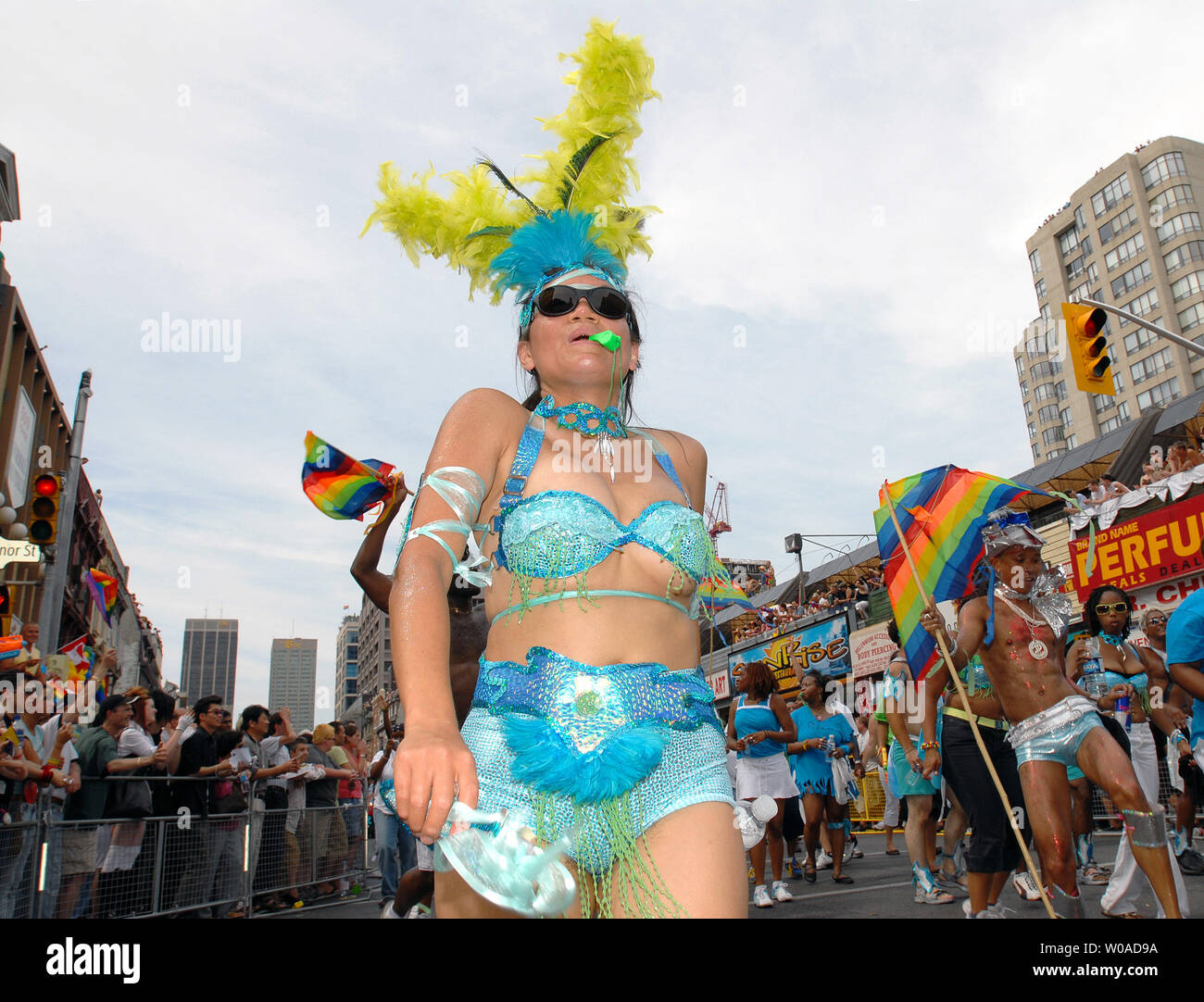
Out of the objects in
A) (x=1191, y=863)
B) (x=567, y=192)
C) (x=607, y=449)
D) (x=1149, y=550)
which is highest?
(x=1149, y=550)

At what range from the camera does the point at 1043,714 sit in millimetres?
4910

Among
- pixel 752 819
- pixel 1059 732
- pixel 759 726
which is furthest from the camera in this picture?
pixel 759 726

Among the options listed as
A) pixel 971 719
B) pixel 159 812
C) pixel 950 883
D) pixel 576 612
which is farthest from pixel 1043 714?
pixel 159 812

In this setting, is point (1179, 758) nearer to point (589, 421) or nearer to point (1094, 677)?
point (1094, 677)

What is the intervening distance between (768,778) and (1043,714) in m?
4.21

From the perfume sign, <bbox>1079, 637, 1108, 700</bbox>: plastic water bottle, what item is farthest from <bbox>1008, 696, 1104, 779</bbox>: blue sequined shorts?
the perfume sign

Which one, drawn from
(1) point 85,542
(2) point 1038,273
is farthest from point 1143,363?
(1) point 85,542

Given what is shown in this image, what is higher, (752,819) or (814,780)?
(814,780)

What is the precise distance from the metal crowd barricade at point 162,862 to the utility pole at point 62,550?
4327 mm

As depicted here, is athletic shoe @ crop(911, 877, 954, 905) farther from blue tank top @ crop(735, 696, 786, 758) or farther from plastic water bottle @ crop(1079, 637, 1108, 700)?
plastic water bottle @ crop(1079, 637, 1108, 700)

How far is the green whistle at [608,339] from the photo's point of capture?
241 centimetres

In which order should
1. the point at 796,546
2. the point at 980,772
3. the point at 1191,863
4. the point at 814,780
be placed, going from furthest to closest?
the point at 796,546 < the point at 814,780 < the point at 1191,863 < the point at 980,772

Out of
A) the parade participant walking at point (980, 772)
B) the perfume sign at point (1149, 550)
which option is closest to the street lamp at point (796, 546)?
the perfume sign at point (1149, 550)

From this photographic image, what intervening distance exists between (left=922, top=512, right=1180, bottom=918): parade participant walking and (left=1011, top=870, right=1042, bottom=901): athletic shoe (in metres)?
2.11
